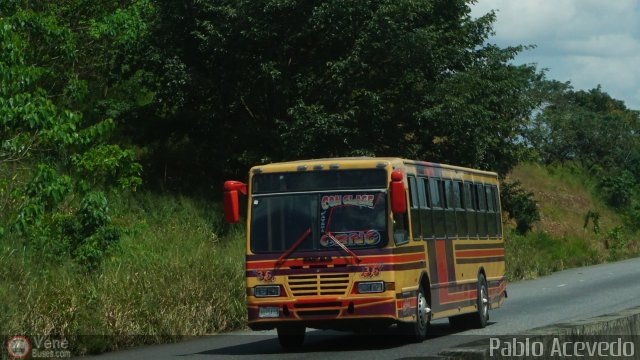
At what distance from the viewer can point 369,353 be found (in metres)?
Result: 16.6

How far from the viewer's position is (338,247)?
17188mm

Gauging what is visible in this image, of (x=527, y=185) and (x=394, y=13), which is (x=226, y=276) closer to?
(x=394, y=13)

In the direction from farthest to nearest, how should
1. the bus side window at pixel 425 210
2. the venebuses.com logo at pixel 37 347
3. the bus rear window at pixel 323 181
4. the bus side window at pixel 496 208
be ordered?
the bus side window at pixel 496 208, the bus side window at pixel 425 210, the bus rear window at pixel 323 181, the venebuses.com logo at pixel 37 347

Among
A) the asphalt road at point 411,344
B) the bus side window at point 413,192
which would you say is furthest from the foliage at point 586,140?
the bus side window at point 413,192

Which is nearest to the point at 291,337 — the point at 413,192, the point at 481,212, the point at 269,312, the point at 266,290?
the point at 269,312

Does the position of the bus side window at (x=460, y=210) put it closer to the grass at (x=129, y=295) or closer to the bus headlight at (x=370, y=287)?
the grass at (x=129, y=295)

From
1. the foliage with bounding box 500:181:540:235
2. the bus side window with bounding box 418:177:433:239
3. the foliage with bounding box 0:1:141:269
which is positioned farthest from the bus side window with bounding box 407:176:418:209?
the foliage with bounding box 500:181:540:235

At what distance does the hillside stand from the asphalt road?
1062 cm

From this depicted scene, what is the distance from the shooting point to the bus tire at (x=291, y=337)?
17.8 m

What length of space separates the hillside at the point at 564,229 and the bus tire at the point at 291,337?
2246cm

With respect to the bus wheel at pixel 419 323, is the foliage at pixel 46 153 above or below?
above

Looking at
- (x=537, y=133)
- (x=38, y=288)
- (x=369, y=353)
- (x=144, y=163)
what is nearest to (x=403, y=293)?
(x=369, y=353)

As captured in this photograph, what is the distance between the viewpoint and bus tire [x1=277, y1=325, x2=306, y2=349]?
17750 mm

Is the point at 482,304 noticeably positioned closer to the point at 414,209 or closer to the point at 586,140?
the point at 414,209
